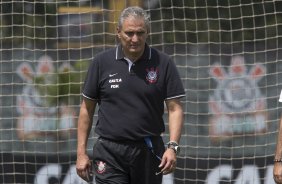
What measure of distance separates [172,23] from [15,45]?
1475 mm

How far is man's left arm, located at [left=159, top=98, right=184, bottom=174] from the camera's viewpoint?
5.07m

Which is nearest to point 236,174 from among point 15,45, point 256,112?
point 256,112

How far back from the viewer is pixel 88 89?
5.29 m

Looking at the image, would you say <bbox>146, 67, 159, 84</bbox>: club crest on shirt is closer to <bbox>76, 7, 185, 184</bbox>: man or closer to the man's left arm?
<bbox>76, 7, 185, 184</bbox>: man

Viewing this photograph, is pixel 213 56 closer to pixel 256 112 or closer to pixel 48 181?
pixel 256 112

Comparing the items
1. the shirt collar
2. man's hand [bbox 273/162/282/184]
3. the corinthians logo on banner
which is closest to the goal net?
the corinthians logo on banner

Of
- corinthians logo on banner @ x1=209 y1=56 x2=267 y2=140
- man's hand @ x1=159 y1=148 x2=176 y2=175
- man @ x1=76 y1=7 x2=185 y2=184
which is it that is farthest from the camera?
corinthians logo on banner @ x1=209 y1=56 x2=267 y2=140

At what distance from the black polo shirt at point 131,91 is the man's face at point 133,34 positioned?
13 cm

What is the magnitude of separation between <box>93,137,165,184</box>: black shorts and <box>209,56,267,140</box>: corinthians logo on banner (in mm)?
2629

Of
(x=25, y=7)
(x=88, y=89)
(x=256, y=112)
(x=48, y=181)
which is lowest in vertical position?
(x=48, y=181)

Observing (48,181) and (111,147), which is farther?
(48,181)

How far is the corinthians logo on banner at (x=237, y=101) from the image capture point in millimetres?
7770

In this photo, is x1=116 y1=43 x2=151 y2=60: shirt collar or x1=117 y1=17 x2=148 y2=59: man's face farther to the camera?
x1=116 y1=43 x2=151 y2=60: shirt collar

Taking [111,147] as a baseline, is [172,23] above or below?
above
